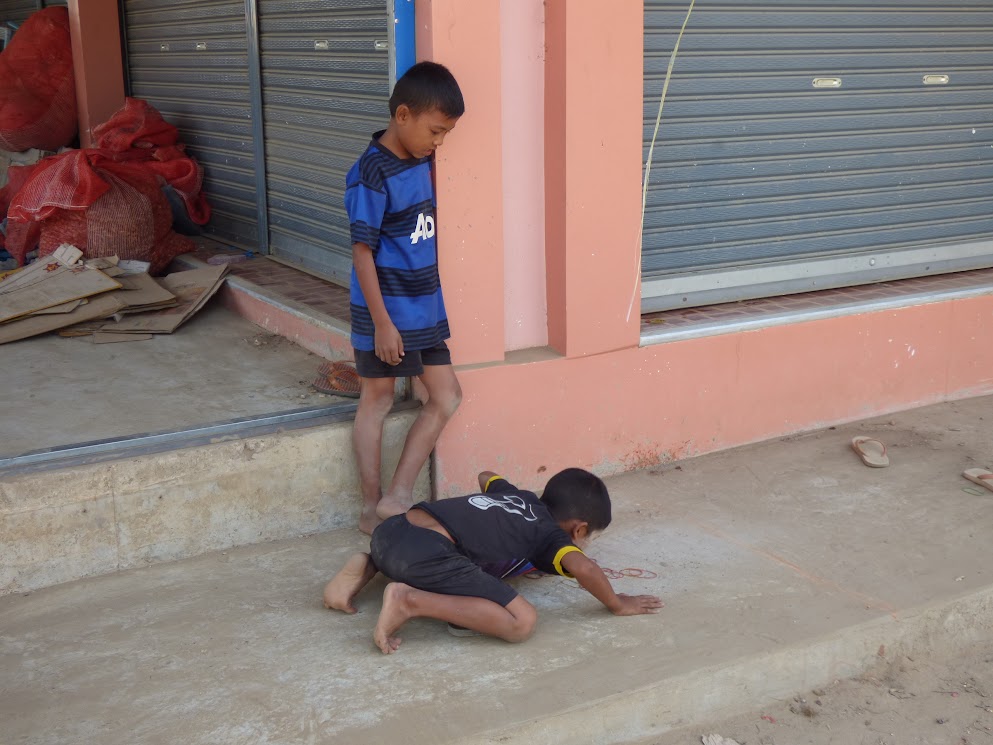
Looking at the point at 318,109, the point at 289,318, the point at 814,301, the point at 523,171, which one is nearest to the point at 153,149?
the point at 318,109

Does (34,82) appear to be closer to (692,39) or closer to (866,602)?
(692,39)

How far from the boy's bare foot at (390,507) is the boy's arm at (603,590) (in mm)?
823

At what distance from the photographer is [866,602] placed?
3.39m

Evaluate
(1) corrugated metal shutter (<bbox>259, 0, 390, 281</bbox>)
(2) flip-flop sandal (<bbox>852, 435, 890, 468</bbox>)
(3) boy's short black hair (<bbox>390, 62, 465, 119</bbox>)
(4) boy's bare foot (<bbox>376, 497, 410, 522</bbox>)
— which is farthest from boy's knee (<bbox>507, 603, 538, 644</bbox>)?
(1) corrugated metal shutter (<bbox>259, 0, 390, 281</bbox>)

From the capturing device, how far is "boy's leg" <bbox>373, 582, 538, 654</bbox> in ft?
9.95

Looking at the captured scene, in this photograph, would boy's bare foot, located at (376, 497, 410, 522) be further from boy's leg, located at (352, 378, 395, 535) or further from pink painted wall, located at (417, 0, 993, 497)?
pink painted wall, located at (417, 0, 993, 497)

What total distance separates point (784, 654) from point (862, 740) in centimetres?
31

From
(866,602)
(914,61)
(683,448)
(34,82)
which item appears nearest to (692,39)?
(914,61)

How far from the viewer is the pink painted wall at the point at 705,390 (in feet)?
13.5

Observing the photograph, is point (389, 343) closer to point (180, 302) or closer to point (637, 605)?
point (637, 605)

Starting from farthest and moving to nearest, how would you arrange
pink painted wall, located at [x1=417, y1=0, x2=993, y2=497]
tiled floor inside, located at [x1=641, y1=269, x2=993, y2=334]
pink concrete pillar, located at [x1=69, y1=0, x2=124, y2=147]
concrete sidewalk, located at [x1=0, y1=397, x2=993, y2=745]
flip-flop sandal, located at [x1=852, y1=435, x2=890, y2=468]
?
pink concrete pillar, located at [x1=69, y1=0, x2=124, y2=147]
tiled floor inside, located at [x1=641, y1=269, x2=993, y2=334]
flip-flop sandal, located at [x1=852, y1=435, x2=890, y2=468]
pink painted wall, located at [x1=417, y1=0, x2=993, y2=497]
concrete sidewalk, located at [x1=0, y1=397, x2=993, y2=745]

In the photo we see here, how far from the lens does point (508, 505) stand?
324 centimetres

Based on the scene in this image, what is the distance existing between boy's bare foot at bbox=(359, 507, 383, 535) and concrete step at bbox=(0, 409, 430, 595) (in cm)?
10

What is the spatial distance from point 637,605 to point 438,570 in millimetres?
660
